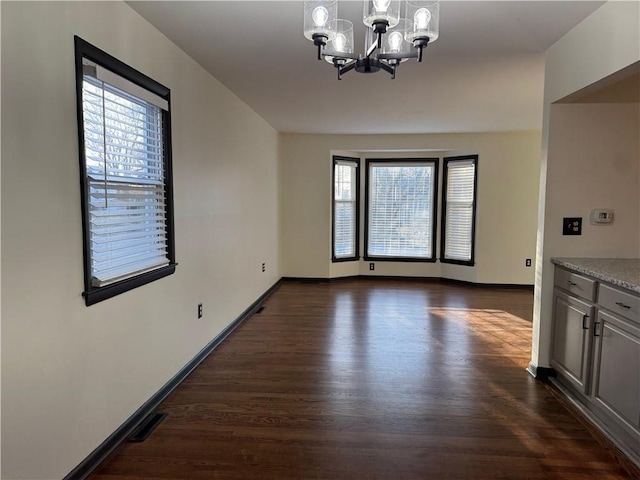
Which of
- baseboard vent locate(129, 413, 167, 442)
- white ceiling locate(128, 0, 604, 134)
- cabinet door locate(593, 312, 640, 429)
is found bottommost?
baseboard vent locate(129, 413, 167, 442)

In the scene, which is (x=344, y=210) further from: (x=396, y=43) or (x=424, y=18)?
(x=424, y=18)

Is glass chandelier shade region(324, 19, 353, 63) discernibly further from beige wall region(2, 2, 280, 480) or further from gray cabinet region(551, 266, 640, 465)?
gray cabinet region(551, 266, 640, 465)

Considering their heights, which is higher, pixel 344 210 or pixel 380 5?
pixel 380 5

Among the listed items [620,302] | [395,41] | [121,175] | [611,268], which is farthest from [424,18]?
[611,268]

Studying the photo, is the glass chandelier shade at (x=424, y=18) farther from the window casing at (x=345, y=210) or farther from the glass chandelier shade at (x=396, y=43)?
the window casing at (x=345, y=210)

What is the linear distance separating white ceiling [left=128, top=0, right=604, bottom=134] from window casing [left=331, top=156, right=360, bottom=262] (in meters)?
1.46

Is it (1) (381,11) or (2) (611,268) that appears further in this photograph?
(2) (611,268)

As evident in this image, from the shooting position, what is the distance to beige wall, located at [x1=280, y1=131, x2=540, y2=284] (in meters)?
6.11

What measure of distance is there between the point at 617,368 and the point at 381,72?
2.58 meters

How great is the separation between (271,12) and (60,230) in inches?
62.8

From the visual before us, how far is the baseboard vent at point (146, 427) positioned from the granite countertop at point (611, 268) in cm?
273

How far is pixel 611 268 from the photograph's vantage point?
252 centimetres

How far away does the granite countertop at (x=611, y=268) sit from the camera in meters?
2.19

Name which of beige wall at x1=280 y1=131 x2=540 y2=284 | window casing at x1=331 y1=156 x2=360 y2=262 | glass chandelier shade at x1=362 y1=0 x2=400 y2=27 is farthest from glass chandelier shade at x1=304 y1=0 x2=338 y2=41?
window casing at x1=331 y1=156 x2=360 y2=262
